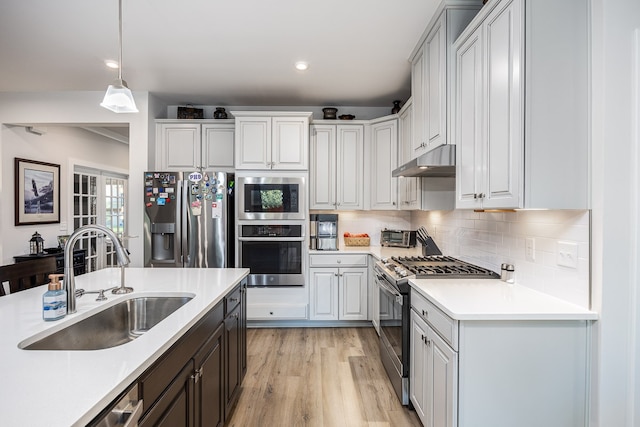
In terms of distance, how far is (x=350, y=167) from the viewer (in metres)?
3.96

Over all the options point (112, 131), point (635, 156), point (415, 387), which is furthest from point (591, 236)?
point (112, 131)

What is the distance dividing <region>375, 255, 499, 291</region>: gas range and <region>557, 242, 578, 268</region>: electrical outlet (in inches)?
20.8

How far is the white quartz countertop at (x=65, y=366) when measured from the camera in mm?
747

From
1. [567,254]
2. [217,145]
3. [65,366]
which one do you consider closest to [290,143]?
[217,145]

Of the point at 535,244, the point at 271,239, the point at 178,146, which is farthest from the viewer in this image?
the point at 178,146

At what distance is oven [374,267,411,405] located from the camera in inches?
84.3

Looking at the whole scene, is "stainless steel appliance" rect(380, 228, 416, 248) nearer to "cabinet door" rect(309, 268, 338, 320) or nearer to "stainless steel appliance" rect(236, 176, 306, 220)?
"cabinet door" rect(309, 268, 338, 320)

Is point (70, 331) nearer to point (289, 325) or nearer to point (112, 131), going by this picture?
point (289, 325)

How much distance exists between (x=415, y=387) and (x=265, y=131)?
2.87 meters

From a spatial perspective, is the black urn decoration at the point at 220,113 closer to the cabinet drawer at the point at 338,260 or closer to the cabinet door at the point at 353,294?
the cabinet drawer at the point at 338,260

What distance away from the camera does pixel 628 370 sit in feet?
4.55

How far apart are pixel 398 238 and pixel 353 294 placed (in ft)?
2.91

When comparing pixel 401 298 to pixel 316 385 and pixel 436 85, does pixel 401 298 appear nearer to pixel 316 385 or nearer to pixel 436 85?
pixel 316 385

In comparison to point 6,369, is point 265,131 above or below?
above
